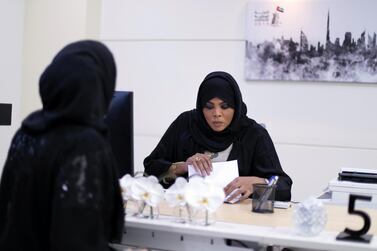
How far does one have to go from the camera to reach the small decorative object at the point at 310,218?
147 cm

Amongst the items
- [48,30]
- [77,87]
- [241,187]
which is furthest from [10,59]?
[77,87]

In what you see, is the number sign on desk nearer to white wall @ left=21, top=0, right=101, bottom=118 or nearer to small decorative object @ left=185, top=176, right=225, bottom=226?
small decorative object @ left=185, top=176, right=225, bottom=226

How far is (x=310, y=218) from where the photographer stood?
148 centimetres

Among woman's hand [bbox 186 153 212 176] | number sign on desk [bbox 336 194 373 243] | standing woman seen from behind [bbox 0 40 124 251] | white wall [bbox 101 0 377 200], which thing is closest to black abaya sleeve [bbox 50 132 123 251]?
standing woman seen from behind [bbox 0 40 124 251]

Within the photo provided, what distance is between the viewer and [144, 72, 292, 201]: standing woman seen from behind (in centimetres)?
252

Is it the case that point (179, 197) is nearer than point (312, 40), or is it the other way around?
point (179, 197)

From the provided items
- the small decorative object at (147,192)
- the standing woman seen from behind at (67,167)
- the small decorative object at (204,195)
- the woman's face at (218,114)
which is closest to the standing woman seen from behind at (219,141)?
the woman's face at (218,114)

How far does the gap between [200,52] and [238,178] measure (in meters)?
2.18

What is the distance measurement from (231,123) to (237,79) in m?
1.56

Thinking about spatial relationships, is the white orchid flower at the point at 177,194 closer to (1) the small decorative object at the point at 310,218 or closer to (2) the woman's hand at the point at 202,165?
(1) the small decorative object at the point at 310,218

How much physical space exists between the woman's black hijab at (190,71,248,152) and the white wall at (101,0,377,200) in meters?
1.41

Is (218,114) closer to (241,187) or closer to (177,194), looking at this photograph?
(241,187)

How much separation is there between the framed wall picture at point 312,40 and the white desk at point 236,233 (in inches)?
83.3

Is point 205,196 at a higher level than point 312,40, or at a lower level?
lower
